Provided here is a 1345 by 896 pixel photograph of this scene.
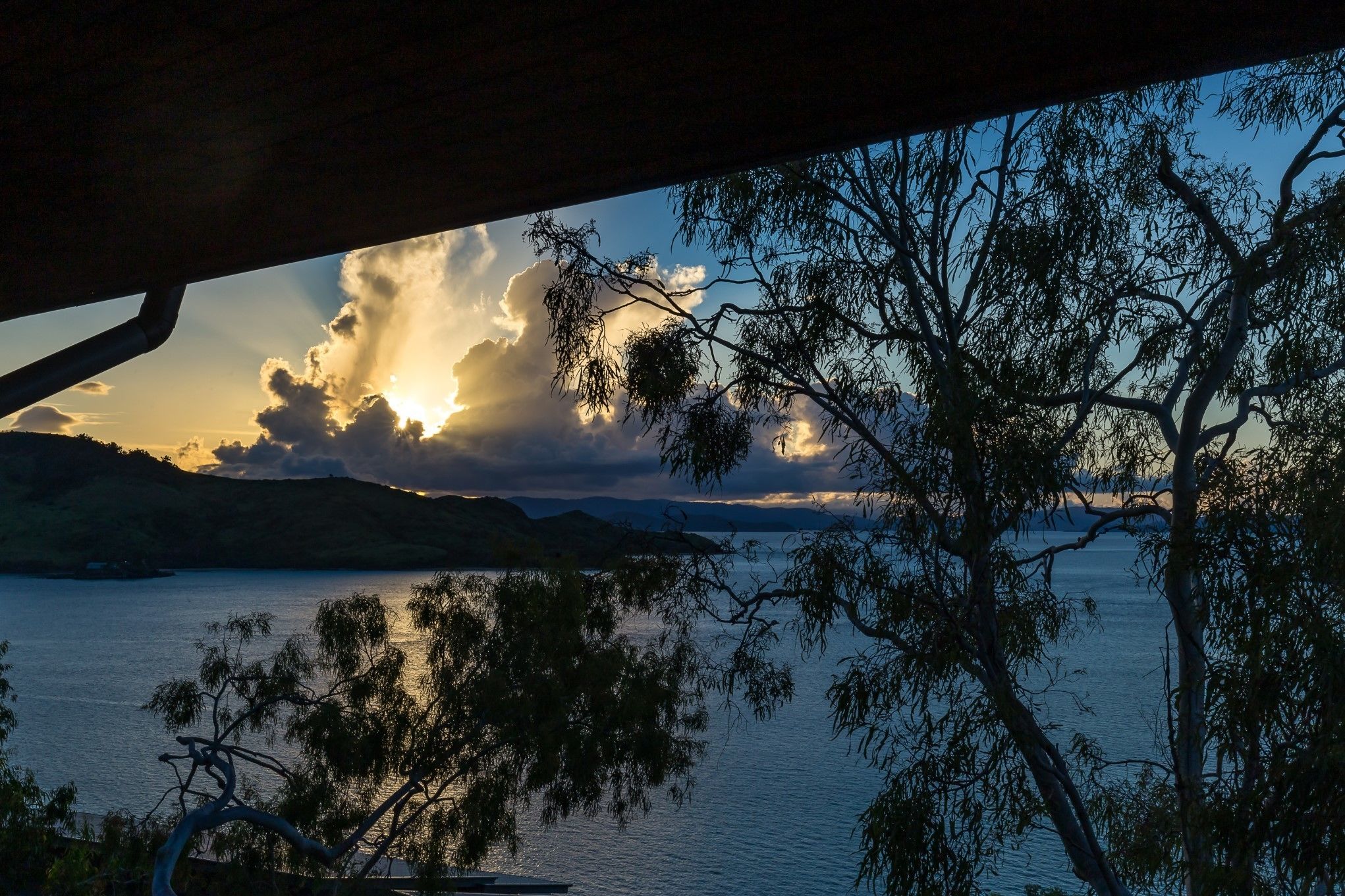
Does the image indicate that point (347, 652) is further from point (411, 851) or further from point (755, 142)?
point (755, 142)

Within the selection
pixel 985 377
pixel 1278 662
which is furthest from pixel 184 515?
pixel 1278 662

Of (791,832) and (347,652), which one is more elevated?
→ (347,652)

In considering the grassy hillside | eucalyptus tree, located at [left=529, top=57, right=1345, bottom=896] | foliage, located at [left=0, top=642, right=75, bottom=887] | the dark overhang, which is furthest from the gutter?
the grassy hillside

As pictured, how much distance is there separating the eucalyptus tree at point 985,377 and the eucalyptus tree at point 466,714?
12.8ft

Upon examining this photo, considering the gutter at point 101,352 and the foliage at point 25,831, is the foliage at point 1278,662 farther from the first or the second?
the foliage at point 25,831

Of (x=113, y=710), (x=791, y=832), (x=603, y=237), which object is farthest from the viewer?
(x=113, y=710)

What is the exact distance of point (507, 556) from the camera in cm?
959

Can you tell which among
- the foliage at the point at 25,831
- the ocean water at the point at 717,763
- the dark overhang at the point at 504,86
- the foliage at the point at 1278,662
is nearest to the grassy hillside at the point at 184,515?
the ocean water at the point at 717,763

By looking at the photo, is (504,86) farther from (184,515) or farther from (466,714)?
(184,515)

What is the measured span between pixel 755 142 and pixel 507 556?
8647mm

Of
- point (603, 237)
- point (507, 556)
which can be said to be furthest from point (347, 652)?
point (603, 237)

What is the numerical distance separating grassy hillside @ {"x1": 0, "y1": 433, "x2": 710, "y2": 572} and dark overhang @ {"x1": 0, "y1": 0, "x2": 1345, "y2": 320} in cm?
6309

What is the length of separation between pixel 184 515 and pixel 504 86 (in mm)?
79859

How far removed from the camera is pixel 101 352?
7.14ft
